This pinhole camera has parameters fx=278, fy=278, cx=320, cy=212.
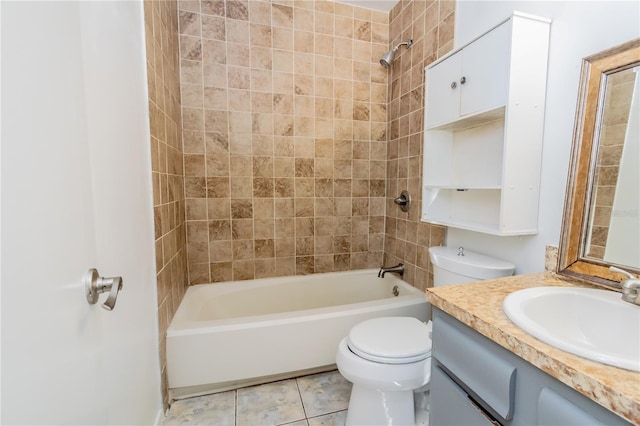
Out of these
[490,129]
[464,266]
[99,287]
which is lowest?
[464,266]

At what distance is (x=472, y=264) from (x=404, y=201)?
0.88 meters

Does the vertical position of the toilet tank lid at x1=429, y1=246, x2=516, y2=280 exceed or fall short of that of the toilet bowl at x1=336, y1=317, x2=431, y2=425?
it exceeds it

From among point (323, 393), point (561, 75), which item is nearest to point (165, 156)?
point (323, 393)

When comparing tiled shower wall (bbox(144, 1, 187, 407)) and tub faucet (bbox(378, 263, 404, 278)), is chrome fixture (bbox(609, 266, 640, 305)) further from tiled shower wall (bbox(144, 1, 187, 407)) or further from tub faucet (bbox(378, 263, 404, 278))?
tiled shower wall (bbox(144, 1, 187, 407))

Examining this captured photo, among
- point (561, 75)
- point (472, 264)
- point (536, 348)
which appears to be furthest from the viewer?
point (472, 264)

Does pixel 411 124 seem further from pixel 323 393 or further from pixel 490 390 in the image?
pixel 323 393

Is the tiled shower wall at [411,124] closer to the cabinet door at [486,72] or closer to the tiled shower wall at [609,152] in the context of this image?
the cabinet door at [486,72]

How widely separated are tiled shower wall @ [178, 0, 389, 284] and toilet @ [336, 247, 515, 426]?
1.05 metres

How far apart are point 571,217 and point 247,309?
1971 millimetres

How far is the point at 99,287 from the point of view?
694 millimetres

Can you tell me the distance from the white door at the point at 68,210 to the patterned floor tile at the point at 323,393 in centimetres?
80

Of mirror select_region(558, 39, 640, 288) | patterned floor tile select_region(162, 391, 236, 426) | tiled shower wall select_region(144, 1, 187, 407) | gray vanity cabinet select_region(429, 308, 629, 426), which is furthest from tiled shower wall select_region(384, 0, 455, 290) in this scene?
tiled shower wall select_region(144, 1, 187, 407)

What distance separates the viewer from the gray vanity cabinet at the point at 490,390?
0.52 metres

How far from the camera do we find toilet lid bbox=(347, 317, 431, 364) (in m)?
1.15
